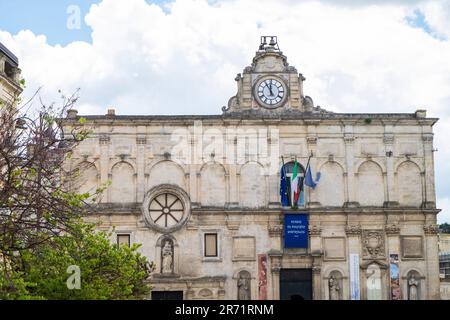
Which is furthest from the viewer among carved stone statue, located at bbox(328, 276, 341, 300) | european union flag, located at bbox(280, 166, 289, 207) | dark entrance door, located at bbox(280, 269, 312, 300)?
european union flag, located at bbox(280, 166, 289, 207)

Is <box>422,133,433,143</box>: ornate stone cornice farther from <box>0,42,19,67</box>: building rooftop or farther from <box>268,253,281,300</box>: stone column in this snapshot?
<box>0,42,19,67</box>: building rooftop

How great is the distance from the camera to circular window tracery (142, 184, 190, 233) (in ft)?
160

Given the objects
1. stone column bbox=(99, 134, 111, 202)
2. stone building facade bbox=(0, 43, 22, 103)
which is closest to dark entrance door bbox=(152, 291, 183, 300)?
stone column bbox=(99, 134, 111, 202)

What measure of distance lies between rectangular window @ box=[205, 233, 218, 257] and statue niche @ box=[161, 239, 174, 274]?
220cm

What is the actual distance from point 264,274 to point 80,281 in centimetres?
2313

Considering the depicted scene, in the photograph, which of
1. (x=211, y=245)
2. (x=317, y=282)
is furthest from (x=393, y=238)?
(x=211, y=245)

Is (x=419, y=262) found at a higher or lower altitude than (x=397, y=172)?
lower

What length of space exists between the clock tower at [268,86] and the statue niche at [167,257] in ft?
30.3

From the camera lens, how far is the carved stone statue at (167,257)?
48.2 meters

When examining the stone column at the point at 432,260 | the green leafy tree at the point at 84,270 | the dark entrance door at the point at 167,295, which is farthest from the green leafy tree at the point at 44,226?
the stone column at the point at 432,260

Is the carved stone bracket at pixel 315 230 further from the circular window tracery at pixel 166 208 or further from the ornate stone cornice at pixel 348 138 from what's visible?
the circular window tracery at pixel 166 208
